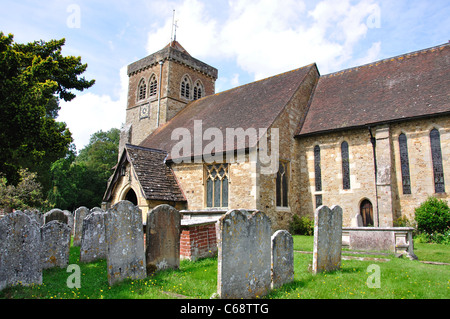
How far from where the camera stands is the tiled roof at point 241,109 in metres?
16.1

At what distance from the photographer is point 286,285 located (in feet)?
19.4

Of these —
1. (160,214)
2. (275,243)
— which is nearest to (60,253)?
(160,214)

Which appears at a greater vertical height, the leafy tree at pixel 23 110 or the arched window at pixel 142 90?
the arched window at pixel 142 90

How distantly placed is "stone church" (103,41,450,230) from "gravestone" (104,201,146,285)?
23.4 feet

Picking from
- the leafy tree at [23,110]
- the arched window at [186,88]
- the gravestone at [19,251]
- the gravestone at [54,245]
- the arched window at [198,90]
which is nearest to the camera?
the gravestone at [19,251]

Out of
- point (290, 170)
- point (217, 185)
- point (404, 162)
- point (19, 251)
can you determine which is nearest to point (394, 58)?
point (404, 162)

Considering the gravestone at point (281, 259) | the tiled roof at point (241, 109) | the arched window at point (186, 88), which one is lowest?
the gravestone at point (281, 259)

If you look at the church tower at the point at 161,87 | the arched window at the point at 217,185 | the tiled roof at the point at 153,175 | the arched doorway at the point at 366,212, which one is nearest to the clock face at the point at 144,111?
the church tower at the point at 161,87

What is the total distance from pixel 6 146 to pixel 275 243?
8.87 meters

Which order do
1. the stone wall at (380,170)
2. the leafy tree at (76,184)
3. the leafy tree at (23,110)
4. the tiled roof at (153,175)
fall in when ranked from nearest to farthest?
the leafy tree at (23,110) → the stone wall at (380,170) → the tiled roof at (153,175) → the leafy tree at (76,184)

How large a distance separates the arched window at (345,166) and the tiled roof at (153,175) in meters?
7.69

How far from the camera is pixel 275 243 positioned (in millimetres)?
5945

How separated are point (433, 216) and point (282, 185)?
612cm

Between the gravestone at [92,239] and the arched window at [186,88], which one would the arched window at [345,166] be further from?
the arched window at [186,88]
